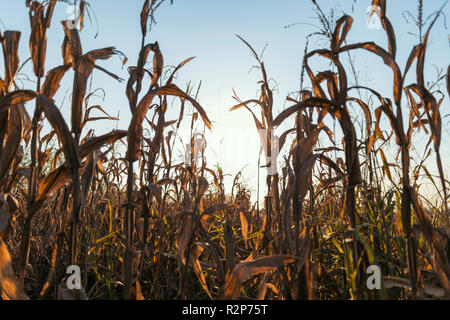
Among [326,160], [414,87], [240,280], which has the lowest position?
[240,280]

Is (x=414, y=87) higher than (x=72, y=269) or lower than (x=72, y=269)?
higher

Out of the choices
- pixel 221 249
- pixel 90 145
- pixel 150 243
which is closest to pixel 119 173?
pixel 150 243

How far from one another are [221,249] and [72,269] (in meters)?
1.15

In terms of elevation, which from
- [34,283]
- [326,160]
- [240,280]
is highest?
[326,160]

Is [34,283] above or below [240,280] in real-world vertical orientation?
below

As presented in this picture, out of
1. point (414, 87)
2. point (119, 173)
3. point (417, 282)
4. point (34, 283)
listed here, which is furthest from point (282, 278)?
point (119, 173)

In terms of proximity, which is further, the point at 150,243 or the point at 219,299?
the point at 150,243

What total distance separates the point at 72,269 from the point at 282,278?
803 mm

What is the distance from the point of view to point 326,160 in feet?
4.66
